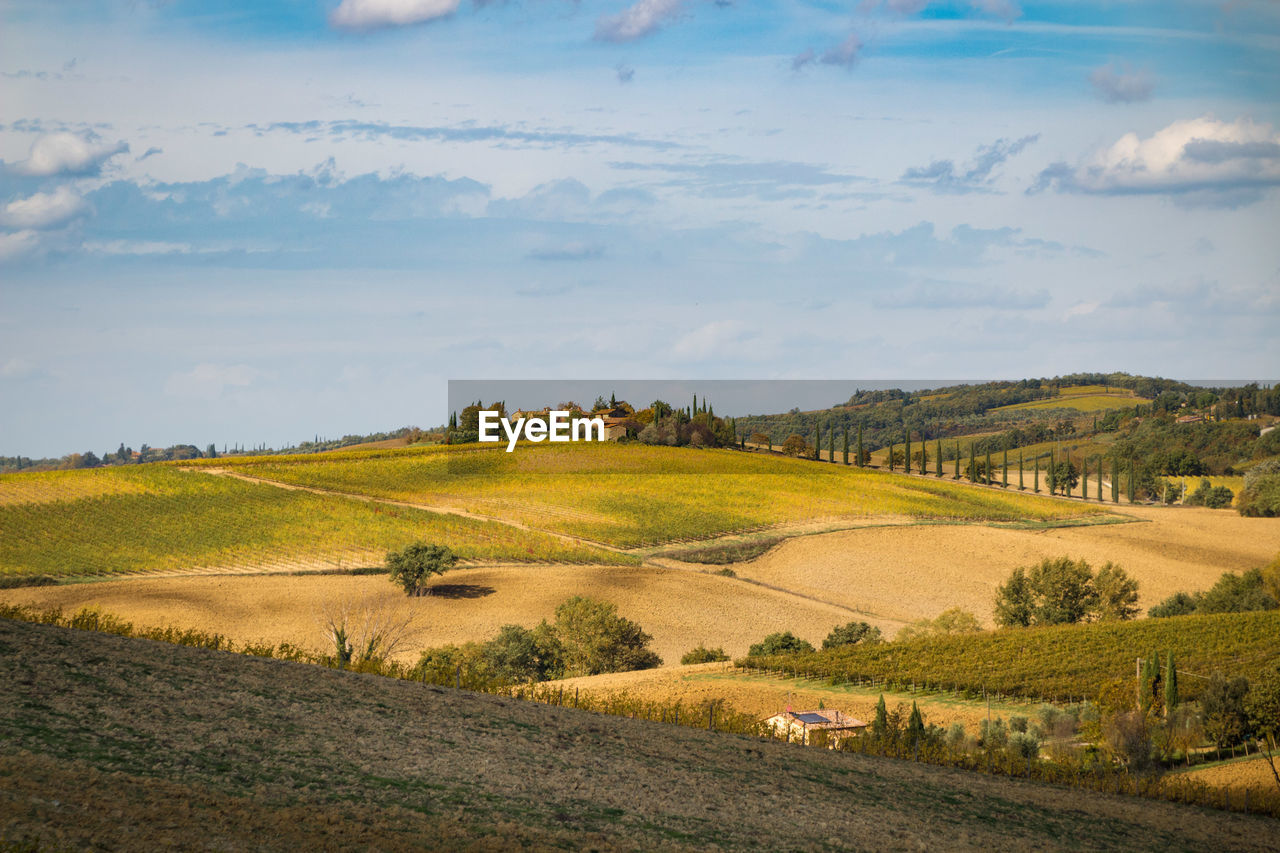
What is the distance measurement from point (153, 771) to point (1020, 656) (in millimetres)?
49483

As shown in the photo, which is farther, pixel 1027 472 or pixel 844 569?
pixel 1027 472

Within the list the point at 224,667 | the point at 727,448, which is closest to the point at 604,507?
the point at 727,448

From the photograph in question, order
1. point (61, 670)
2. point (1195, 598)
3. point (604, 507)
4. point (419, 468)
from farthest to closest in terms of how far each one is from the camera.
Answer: point (419, 468) → point (604, 507) → point (1195, 598) → point (61, 670)

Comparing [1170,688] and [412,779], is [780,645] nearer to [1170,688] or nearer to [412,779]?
[1170,688]

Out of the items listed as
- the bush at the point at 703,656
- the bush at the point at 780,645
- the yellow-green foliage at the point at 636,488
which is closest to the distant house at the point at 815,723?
the bush at the point at 703,656

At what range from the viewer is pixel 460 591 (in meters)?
67.4

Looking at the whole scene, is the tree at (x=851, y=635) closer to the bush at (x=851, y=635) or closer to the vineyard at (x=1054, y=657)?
the bush at (x=851, y=635)

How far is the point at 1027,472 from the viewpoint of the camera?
159m

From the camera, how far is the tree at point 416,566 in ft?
219

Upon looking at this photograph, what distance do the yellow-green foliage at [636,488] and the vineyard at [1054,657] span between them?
35529mm

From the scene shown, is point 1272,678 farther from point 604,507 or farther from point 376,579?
point 604,507

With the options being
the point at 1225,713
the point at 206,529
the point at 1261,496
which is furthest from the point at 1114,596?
the point at 206,529

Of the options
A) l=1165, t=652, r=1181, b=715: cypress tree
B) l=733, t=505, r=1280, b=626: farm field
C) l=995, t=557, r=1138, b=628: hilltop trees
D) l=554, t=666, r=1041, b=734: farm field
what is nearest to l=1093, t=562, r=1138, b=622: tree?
l=995, t=557, r=1138, b=628: hilltop trees

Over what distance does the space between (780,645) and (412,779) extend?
147ft
